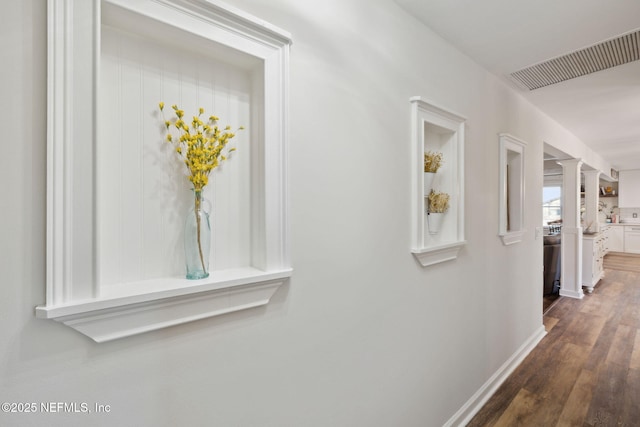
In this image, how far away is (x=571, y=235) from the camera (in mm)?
4742

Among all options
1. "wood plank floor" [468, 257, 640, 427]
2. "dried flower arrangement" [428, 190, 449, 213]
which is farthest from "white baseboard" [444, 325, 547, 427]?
"dried flower arrangement" [428, 190, 449, 213]

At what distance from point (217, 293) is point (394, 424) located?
1240mm

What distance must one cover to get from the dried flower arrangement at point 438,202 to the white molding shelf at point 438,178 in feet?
0.12

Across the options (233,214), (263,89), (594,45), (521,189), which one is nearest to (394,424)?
(233,214)

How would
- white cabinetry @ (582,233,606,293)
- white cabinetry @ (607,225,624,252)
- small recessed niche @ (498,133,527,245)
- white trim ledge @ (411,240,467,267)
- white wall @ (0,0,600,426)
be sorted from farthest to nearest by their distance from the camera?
white cabinetry @ (607,225,624,252) < white cabinetry @ (582,233,606,293) < small recessed niche @ (498,133,527,245) < white trim ledge @ (411,240,467,267) < white wall @ (0,0,600,426)

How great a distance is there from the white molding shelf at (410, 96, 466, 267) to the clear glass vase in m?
1.10

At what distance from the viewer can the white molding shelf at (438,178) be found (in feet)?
5.38

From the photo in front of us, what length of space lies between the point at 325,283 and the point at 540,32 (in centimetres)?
189

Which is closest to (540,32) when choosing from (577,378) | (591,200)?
(577,378)

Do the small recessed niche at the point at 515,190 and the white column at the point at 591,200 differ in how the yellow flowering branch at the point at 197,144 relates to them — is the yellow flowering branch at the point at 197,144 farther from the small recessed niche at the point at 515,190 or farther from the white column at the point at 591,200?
the white column at the point at 591,200

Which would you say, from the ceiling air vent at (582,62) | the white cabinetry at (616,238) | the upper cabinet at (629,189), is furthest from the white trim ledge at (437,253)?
the white cabinetry at (616,238)

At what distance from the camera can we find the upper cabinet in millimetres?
8391

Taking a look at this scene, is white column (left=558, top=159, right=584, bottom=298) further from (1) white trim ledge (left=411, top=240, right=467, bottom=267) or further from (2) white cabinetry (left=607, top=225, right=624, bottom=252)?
(2) white cabinetry (left=607, top=225, right=624, bottom=252)

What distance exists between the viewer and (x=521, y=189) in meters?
2.69
